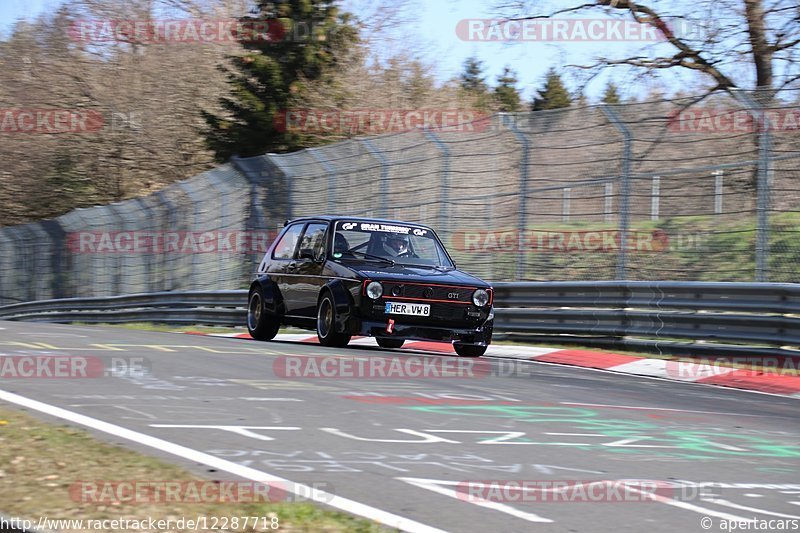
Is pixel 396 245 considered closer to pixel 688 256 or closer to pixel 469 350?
pixel 469 350

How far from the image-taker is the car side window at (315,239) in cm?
1372

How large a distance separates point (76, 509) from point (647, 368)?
858 centimetres

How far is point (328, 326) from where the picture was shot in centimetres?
1305

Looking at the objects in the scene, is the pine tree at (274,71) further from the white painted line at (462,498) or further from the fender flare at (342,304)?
the white painted line at (462,498)

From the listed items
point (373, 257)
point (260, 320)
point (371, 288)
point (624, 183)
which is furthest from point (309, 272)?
point (624, 183)

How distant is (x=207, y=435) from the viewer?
623 centimetres

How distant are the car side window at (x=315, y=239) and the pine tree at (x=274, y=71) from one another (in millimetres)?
21415

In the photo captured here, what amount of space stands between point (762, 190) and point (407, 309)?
13.1 ft

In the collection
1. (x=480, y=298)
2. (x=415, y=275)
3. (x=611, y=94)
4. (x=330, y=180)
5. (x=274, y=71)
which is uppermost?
(x=274, y=71)

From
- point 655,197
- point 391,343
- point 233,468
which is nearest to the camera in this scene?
point 233,468

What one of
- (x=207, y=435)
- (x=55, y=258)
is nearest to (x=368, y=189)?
(x=207, y=435)

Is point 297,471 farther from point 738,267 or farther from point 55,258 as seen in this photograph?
point 55,258

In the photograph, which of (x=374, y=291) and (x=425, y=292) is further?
(x=425, y=292)

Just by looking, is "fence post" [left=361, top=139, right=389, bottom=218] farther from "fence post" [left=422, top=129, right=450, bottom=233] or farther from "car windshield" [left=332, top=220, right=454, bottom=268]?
"car windshield" [left=332, top=220, right=454, bottom=268]
